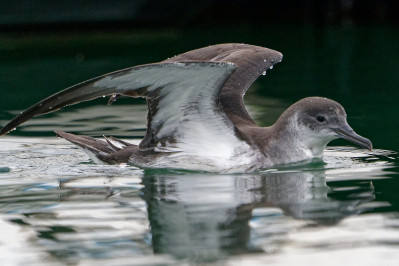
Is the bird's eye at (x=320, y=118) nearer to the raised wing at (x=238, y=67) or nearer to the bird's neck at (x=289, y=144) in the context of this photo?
the bird's neck at (x=289, y=144)

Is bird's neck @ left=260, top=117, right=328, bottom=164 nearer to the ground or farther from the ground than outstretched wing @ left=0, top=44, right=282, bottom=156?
nearer to the ground

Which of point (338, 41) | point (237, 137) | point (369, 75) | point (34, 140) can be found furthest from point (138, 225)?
point (338, 41)

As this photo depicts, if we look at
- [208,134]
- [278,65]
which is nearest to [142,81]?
[208,134]

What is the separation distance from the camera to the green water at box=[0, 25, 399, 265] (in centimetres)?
577

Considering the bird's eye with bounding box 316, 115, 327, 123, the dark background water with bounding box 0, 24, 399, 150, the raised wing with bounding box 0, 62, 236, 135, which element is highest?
the dark background water with bounding box 0, 24, 399, 150

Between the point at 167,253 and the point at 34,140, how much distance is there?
4166 mm

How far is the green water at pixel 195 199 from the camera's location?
18.9ft

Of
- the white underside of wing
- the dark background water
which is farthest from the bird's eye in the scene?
the dark background water

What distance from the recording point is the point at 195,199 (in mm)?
7043

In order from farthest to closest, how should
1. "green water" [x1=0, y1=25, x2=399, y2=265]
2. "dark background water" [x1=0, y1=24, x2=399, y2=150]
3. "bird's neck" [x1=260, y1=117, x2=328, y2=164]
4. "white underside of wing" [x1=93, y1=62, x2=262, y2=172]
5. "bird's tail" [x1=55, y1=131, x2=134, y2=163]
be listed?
"dark background water" [x1=0, y1=24, x2=399, y2=150]
"bird's tail" [x1=55, y1=131, x2=134, y2=163]
"bird's neck" [x1=260, y1=117, x2=328, y2=164]
"white underside of wing" [x1=93, y1=62, x2=262, y2=172]
"green water" [x1=0, y1=25, x2=399, y2=265]

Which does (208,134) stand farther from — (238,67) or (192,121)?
(238,67)

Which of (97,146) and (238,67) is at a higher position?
(238,67)

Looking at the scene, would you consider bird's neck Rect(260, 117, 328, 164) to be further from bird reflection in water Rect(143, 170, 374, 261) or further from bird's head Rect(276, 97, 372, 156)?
bird reflection in water Rect(143, 170, 374, 261)

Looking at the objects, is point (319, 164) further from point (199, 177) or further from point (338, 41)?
point (338, 41)
